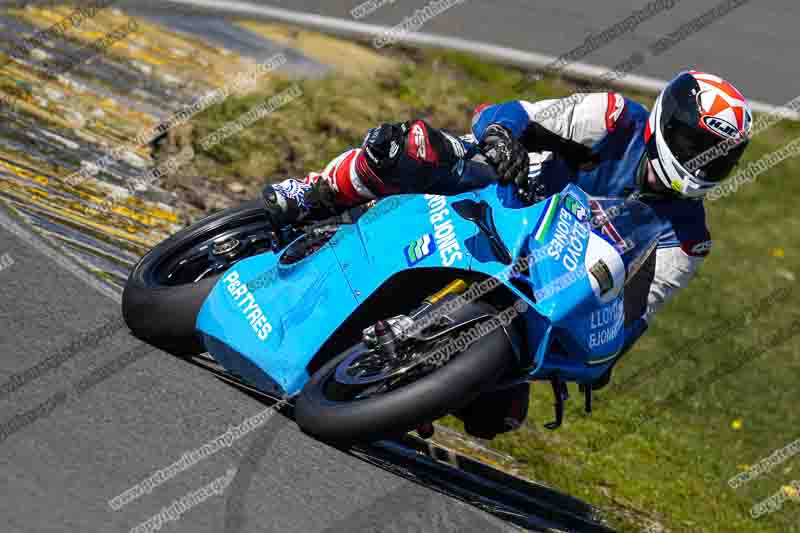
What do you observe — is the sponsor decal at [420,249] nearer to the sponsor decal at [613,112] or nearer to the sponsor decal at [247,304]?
the sponsor decal at [247,304]

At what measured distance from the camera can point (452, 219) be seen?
16.5ft

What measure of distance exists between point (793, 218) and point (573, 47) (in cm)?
297

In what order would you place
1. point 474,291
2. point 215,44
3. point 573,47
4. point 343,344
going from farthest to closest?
point 573,47 < point 215,44 < point 343,344 < point 474,291

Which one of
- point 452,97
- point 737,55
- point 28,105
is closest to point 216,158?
point 28,105

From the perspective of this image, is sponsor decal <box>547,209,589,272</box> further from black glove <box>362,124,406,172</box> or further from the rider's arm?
the rider's arm

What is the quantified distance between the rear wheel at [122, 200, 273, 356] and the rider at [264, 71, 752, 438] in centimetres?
44

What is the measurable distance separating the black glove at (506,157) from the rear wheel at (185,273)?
1557mm

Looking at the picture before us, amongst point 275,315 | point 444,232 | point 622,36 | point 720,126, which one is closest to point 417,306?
point 444,232

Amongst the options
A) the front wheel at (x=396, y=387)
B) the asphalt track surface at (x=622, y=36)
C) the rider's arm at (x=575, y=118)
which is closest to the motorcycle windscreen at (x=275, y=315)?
the front wheel at (x=396, y=387)

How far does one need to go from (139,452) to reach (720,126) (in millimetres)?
2990

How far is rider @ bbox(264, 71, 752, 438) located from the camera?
16.2 feet

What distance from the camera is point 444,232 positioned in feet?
16.5

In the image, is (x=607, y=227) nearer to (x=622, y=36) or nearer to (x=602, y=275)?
(x=602, y=275)

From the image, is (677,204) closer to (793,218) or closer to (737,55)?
(793,218)
